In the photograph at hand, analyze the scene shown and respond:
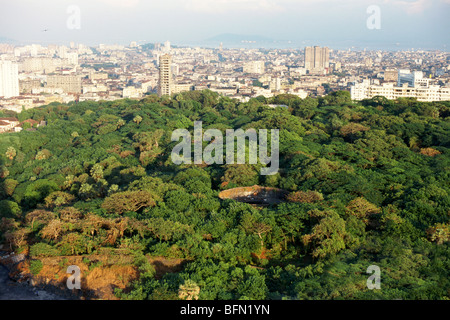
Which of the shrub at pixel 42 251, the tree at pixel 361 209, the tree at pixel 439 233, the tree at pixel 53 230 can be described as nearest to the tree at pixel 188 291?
the shrub at pixel 42 251

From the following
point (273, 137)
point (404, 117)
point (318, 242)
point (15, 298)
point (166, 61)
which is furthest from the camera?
point (166, 61)

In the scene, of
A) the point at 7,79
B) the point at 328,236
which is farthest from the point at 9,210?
the point at 7,79

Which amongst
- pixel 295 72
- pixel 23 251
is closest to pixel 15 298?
pixel 23 251

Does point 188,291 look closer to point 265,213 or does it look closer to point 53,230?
point 265,213

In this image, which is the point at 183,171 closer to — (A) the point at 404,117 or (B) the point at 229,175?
(B) the point at 229,175

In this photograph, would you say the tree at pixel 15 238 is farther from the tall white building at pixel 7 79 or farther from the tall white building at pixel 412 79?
the tall white building at pixel 7 79

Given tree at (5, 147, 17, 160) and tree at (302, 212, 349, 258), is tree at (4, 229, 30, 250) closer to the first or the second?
tree at (302, 212, 349, 258)
